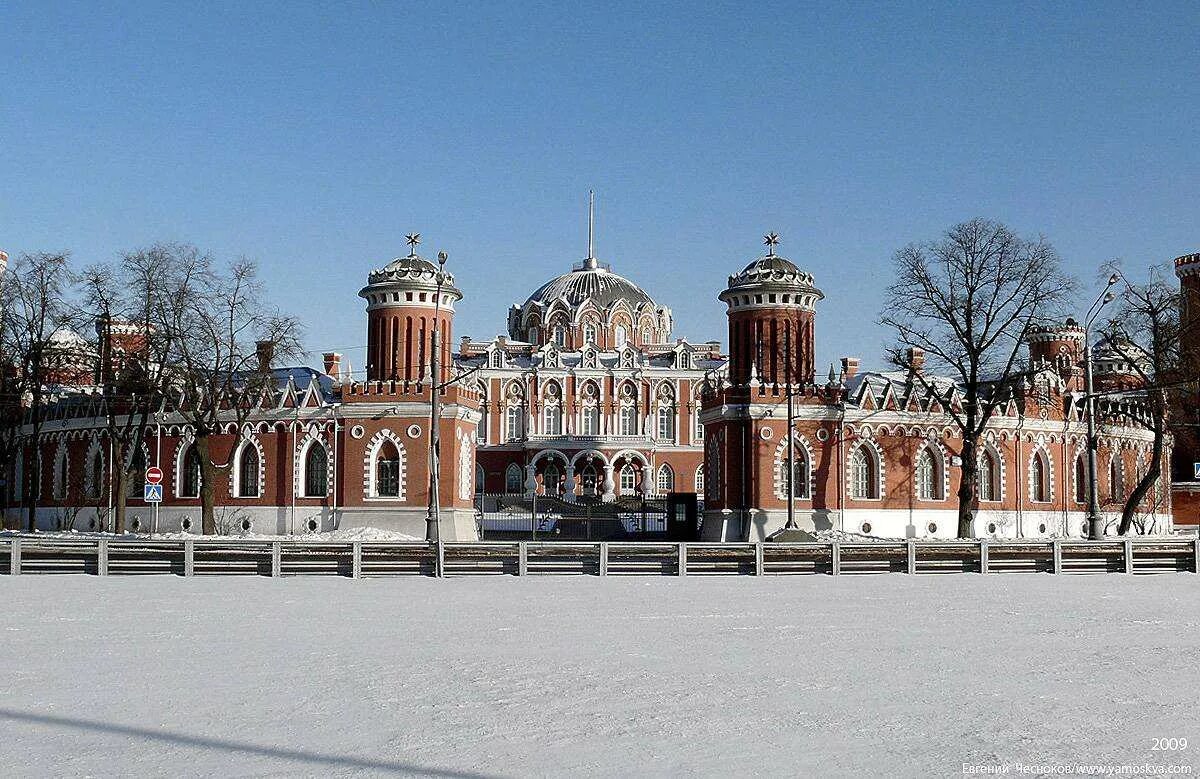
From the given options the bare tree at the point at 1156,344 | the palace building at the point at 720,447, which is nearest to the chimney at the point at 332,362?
the palace building at the point at 720,447

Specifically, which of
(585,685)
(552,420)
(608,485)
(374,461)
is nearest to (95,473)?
(374,461)

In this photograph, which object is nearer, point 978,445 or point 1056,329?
point 978,445

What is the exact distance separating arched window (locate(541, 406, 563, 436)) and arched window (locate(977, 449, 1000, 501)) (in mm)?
43962

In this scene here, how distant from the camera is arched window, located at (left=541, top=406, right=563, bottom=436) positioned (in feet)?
321

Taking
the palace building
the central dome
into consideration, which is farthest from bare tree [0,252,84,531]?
the central dome

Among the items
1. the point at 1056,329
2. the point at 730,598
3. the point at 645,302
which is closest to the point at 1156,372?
the point at 1056,329

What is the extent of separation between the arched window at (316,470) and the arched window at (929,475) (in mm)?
25175

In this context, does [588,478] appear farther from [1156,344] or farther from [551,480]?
[1156,344]

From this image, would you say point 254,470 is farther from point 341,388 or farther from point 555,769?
point 555,769

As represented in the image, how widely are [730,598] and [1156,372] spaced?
32742 millimetres

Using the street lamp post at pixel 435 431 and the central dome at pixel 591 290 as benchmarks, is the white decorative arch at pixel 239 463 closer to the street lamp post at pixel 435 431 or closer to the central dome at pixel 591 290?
the street lamp post at pixel 435 431

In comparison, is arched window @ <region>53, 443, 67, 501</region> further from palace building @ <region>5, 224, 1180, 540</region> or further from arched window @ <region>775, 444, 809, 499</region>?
arched window @ <region>775, 444, 809, 499</region>

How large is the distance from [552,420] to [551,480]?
Answer: 15.6ft

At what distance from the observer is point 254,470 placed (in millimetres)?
56625
